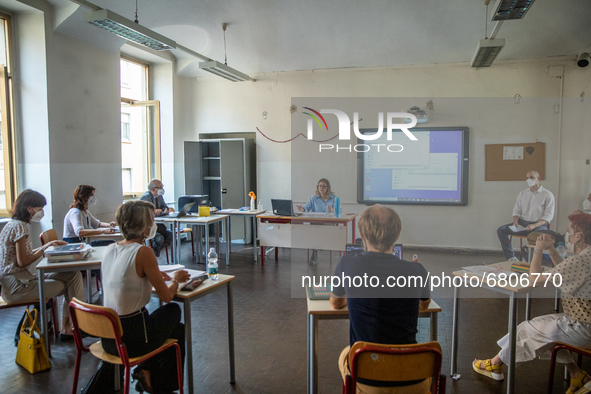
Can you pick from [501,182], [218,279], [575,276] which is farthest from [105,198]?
[501,182]

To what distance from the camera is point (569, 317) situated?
2.36 m

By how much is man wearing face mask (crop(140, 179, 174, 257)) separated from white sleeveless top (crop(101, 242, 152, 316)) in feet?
12.9

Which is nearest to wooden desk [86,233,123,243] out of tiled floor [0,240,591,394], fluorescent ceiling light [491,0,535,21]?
tiled floor [0,240,591,394]

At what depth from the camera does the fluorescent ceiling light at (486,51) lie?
16.2 feet

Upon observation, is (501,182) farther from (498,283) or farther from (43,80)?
(43,80)

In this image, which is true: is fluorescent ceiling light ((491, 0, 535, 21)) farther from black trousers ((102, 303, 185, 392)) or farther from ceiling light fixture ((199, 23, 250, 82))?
black trousers ((102, 303, 185, 392))

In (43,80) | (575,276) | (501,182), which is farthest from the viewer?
(501,182)

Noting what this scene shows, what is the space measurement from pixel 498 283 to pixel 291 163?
5.48 metres

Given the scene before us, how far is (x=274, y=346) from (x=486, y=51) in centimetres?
470

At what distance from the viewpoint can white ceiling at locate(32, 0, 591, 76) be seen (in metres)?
5.47

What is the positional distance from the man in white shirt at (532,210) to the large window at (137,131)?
259 inches

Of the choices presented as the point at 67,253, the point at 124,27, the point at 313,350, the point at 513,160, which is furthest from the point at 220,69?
the point at 313,350

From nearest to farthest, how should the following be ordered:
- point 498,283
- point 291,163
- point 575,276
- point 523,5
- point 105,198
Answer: point 575,276 < point 498,283 < point 523,5 < point 105,198 < point 291,163

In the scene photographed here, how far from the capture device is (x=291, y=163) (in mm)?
7719
